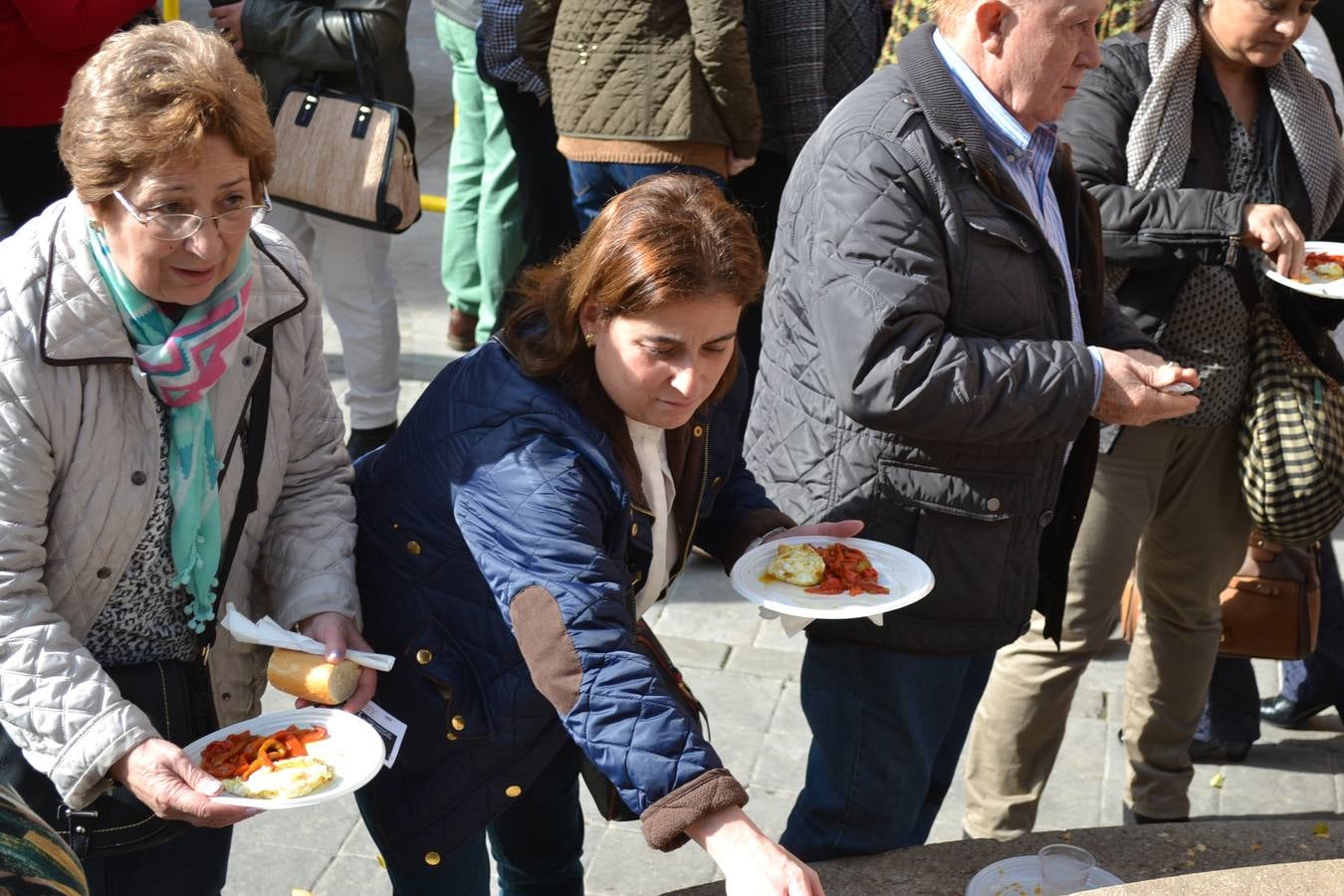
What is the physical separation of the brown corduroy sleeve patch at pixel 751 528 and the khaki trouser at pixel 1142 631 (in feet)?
3.36

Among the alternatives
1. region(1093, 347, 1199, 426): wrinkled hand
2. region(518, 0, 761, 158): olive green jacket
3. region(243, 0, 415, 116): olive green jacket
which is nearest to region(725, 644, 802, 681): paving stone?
region(518, 0, 761, 158): olive green jacket

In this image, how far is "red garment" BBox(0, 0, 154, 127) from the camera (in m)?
4.32

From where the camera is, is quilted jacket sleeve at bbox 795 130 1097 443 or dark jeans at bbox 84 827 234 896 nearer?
dark jeans at bbox 84 827 234 896

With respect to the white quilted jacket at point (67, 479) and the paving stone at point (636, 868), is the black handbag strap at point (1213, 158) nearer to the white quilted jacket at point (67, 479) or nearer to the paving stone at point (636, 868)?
the paving stone at point (636, 868)

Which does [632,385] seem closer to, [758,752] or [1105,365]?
[1105,365]

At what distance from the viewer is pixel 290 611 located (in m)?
2.50

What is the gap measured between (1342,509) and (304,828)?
269cm

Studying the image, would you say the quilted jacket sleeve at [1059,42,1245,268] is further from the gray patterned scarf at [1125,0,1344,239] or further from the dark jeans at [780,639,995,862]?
the dark jeans at [780,639,995,862]

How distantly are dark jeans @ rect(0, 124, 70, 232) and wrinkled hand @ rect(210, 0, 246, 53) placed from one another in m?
0.61

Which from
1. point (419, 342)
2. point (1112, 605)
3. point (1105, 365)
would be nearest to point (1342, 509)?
point (1112, 605)

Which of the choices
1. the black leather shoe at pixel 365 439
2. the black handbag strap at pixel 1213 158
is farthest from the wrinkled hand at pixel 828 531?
the black leather shoe at pixel 365 439

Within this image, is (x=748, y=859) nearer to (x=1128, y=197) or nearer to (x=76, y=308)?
(x=76, y=308)

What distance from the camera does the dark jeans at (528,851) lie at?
8.72ft

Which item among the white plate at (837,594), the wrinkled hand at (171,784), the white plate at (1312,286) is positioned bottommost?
the wrinkled hand at (171,784)
